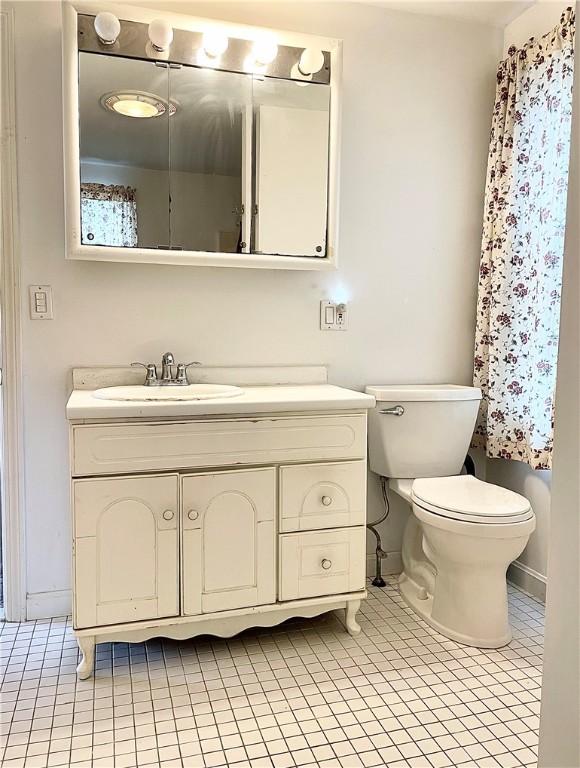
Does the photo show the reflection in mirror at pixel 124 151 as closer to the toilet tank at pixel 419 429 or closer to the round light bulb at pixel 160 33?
the round light bulb at pixel 160 33

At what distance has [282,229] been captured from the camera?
2064 millimetres

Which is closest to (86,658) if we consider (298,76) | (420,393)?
(420,393)

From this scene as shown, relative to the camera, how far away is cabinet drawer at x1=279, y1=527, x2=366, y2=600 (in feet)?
5.92

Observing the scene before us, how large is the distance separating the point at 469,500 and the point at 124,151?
5.18 ft

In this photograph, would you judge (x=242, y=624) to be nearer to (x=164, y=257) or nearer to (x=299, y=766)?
Result: (x=299, y=766)

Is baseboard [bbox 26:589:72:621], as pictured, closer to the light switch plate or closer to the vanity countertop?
the vanity countertop

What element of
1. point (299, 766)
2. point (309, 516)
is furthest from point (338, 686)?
point (309, 516)

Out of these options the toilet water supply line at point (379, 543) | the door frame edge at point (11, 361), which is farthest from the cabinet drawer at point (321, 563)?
the door frame edge at point (11, 361)

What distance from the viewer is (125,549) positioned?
1.65m

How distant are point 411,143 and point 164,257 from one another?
43.1 inches

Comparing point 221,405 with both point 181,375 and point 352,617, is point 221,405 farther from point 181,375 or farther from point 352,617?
point 352,617

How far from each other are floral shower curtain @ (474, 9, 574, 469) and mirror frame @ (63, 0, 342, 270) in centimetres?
66

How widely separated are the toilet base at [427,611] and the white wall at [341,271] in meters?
0.22

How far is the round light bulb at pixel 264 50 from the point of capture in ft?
6.43
